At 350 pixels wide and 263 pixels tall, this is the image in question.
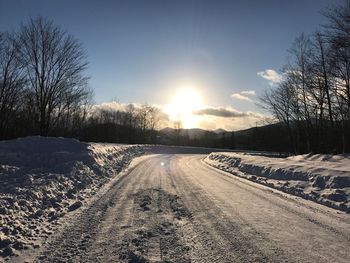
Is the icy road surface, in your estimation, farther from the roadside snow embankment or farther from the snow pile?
the roadside snow embankment

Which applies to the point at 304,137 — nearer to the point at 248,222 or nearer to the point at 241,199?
the point at 241,199

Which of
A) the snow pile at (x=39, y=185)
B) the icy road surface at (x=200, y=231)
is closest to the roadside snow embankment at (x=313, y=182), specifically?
the icy road surface at (x=200, y=231)

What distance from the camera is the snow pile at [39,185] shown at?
658cm

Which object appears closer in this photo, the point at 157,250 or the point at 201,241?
the point at 157,250

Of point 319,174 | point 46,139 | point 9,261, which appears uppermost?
point 46,139

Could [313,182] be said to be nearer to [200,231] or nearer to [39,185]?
[200,231]

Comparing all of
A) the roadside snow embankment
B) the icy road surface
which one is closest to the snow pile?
the icy road surface

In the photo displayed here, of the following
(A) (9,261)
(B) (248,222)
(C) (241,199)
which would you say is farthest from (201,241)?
(C) (241,199)

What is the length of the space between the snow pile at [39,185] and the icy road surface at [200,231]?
57 cm

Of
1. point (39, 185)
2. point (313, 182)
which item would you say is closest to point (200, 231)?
point (39, 185)

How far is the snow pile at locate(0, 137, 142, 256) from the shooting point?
658cm

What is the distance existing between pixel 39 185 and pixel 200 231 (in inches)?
237

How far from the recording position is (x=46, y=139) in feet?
68.9

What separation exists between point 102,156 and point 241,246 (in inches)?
665
